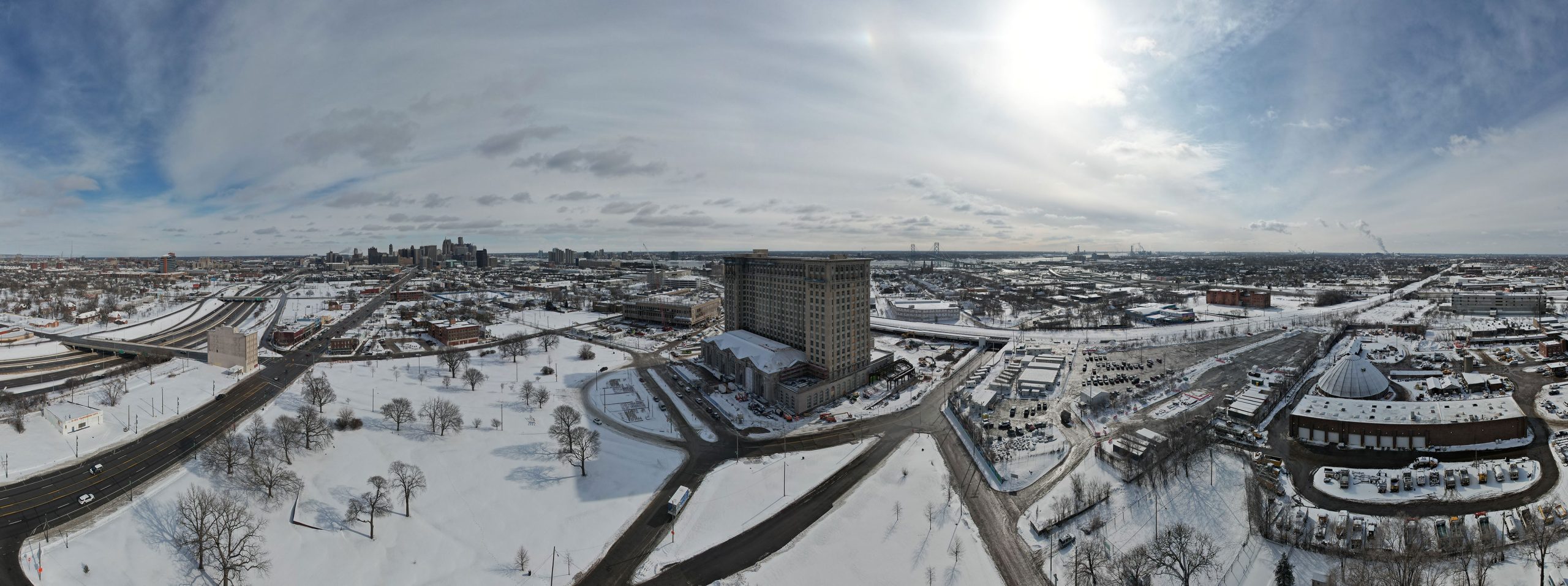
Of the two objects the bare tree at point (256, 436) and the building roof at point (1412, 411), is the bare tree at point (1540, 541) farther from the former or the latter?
the bare tree at point (256, 436)

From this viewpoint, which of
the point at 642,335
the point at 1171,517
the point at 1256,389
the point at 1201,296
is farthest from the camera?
the point at 1201,296

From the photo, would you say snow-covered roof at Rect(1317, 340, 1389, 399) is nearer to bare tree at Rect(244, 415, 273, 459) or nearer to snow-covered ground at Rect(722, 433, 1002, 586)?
snow-covered ground at Rect(722, 433, 1002, 586)

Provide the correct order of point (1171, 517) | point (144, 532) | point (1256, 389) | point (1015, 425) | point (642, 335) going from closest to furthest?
1. point (144, 532)
2. point (1171, 517)
3. point (1015, 425)
4. point (1256, 389)
5. point (642, 335)

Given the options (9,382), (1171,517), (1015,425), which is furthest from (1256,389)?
(9,382)

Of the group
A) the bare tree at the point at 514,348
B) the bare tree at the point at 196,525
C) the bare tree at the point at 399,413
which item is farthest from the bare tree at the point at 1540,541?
the bare tree at the point at 514,348

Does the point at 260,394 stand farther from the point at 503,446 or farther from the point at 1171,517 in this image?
the point at 1171,517

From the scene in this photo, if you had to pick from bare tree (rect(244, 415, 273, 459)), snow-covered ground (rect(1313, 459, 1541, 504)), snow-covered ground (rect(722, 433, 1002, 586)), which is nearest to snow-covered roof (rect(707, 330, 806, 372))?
snow-covered ground (rect(722, 433, 1002, 586))

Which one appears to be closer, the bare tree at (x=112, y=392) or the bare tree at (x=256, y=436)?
the bare tree at (x=256, y=436)
